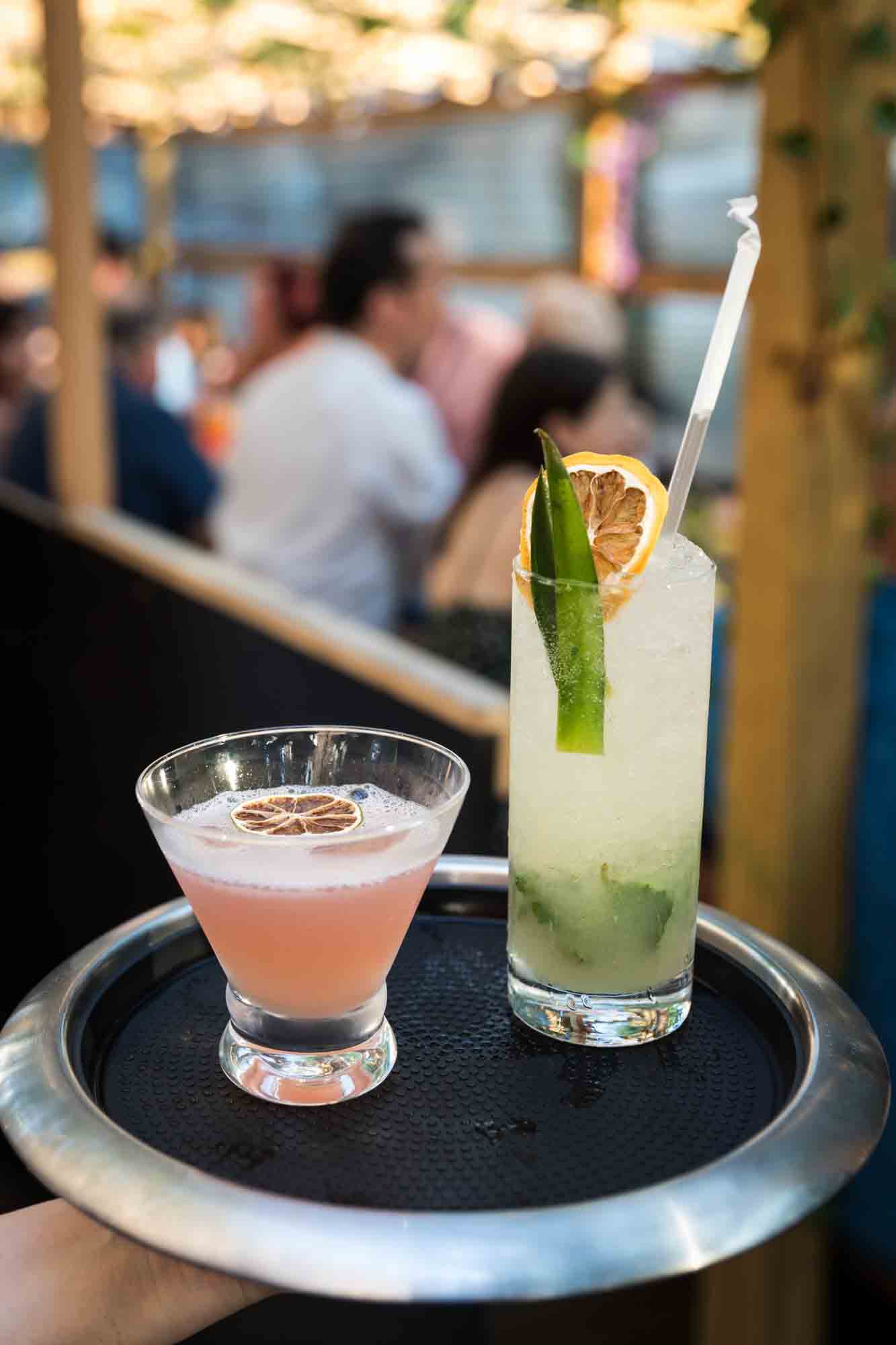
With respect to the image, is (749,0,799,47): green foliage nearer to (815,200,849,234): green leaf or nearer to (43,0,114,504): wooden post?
(815,200,849,234): green leaf

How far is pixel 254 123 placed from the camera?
6961 mm

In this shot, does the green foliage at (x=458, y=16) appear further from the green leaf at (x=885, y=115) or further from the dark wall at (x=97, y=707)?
the dark wall at (x=97, y=707)

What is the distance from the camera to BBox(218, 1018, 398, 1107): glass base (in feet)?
2.63

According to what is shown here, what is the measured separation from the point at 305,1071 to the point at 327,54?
5065 millimetres

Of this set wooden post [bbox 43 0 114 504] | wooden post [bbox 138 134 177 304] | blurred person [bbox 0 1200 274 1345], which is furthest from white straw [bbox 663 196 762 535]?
wooden post [bbox 138 134 177 304]

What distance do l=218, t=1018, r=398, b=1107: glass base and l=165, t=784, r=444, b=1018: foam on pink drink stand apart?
0.03 m

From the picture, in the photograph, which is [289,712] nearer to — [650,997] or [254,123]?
[650,997]

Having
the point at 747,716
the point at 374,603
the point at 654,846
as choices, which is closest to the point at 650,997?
the point at 654,846

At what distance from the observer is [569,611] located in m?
0.81

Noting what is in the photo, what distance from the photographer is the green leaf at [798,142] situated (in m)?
1.96

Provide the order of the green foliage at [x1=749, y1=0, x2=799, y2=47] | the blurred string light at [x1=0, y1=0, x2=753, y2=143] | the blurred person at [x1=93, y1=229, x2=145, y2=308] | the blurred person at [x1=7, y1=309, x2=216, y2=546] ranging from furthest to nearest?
1. the blurred person at [x1=93, y1=229, x2=145, y2=308]
2. the blurred person at [x1=7, y1=309, x2=216, y2=546]
3. the blurred string light at [x1=0, y1=0, x2=753, y2=143]
4. the green foliage at [x1=749, y1=0, x2=799, y2=47]

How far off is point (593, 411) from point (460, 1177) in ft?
8.77

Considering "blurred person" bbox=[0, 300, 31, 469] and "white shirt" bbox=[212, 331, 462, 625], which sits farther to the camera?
"blurred person" bbox=[0, 300, 31, 469]

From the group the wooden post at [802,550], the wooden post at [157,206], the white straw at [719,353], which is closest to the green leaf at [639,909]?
the white straw at [719,353]
